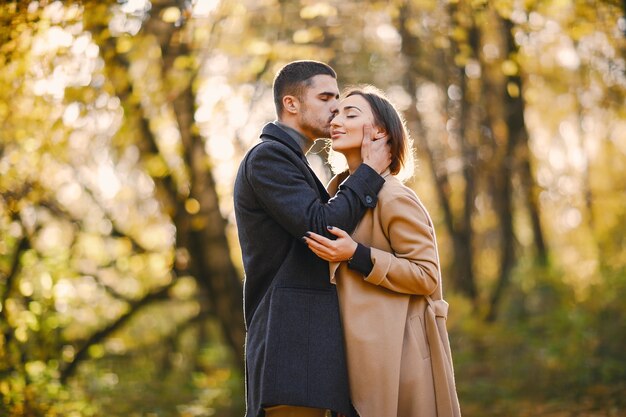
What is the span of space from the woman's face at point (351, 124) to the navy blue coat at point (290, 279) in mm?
194

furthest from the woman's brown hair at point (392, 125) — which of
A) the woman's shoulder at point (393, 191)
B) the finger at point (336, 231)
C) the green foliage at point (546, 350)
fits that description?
the green foliage at point (546, 350)

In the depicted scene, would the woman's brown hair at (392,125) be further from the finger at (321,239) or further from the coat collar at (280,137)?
the finger at (321,239)

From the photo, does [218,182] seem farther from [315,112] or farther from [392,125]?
[392,125]

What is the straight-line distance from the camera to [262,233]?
12.3 feet

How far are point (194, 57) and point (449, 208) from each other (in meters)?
7.84

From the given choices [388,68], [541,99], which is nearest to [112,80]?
[388,68]

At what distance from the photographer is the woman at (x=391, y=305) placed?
3.56m

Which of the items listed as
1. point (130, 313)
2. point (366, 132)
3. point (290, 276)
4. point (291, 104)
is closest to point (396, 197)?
point (366, 132)

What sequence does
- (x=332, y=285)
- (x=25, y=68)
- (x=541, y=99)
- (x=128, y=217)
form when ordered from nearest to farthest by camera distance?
(x=332, y=285) → (x=25, y=68) → (x=128, y=217) → (x=541, y=99)

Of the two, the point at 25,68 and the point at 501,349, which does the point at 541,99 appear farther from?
the point at 25,68

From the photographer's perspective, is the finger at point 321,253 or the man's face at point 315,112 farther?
the man's face at point 315,112

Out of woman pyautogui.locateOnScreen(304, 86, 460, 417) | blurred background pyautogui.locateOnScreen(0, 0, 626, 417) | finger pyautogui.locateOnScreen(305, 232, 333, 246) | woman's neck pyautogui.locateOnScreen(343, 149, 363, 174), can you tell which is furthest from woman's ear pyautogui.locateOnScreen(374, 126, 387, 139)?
blurred background pyautogui.locateOnScreen(0, 0, 626, 417)

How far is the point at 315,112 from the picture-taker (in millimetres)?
4039

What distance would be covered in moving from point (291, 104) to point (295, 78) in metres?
0.14
